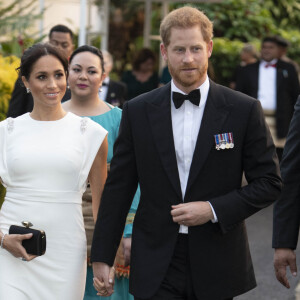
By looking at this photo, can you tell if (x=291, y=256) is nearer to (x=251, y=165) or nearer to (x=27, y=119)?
(x=251, y=165)

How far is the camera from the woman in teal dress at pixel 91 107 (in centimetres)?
536

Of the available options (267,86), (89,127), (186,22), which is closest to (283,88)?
(267,86)

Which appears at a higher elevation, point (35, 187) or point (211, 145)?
point (211, 145)

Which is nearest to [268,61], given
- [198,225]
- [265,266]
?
[265,266]

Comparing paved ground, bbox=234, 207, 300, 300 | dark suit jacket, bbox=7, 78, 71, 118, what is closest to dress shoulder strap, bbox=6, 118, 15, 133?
dark suit jacket, bbox=7, 78, 71, 118

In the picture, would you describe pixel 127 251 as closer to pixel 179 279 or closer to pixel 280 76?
pixel 179 279

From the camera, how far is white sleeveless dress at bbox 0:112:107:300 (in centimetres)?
459

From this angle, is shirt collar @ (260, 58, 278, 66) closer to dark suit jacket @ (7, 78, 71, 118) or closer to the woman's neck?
dark suit jacket @ (7, 78, 71, 118)

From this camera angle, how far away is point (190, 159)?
12.9ft

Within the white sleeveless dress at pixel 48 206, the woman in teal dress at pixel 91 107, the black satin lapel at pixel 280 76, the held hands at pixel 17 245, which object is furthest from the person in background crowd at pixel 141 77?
the held hands at pixel 17 245

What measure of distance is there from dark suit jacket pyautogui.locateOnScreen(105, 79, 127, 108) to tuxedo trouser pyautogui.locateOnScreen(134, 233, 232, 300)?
5832 mm

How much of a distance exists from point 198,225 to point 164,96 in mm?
684

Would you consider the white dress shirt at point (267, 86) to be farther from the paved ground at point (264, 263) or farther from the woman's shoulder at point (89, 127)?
the woman's shoulder at point (89, 127)

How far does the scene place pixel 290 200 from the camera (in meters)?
4.37
